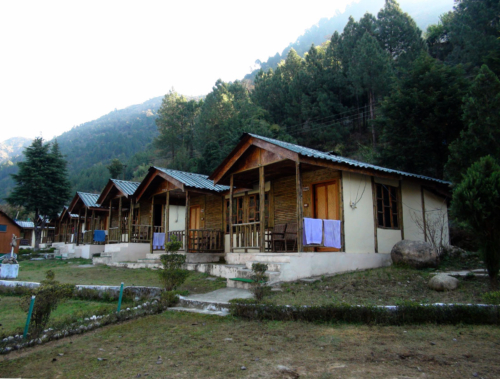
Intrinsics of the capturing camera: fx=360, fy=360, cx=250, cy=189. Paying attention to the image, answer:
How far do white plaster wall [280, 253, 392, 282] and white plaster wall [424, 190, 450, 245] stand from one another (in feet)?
11.8

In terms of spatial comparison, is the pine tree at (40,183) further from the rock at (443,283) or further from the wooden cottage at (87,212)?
the rock at (443,283)

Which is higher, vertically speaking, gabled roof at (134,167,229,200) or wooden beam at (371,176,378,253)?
gabled roof at (134,167,229,200)

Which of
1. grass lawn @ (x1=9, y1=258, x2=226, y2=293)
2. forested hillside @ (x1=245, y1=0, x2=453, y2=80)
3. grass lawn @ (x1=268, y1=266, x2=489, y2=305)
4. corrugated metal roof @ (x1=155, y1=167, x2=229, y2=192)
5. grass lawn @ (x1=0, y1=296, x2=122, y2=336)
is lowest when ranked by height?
grass lawn @ (x1=0, y1=296, x2=122, y2=336)

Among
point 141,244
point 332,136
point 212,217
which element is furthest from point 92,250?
point 332,136

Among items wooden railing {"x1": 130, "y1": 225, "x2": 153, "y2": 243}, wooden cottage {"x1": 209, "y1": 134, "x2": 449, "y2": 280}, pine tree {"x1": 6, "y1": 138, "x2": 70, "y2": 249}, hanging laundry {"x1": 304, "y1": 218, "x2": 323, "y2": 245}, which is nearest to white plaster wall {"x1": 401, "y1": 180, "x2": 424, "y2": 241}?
wooden cottage {"x1": 209, "y1": 134, "x2": 449, "y2": 280}

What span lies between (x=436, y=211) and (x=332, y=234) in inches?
260

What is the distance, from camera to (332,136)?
106 ft

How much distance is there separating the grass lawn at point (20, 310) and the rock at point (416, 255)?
8.29 meters

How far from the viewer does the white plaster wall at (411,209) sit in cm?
1409

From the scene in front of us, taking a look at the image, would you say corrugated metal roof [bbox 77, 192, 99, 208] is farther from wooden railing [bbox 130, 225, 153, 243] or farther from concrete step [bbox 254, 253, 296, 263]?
concrete step [bbox 254, 253, 296, 263]

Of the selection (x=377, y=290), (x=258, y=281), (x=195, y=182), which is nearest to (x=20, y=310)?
(x=258, y=281)

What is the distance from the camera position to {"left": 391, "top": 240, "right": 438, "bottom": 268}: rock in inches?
436

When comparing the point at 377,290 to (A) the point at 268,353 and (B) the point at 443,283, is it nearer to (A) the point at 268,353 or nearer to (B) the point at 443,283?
(B) the point at 443,283

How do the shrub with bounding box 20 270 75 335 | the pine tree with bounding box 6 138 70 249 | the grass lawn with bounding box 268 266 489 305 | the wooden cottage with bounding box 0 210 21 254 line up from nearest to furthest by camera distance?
the shrub with bounding box 20 270 75 335 < the grass lawn with bounding box 268 266 489 305 < the pine tree with bounding box 6 138 70 249 < the wooden cottage with bounding box 0 210 21 254
